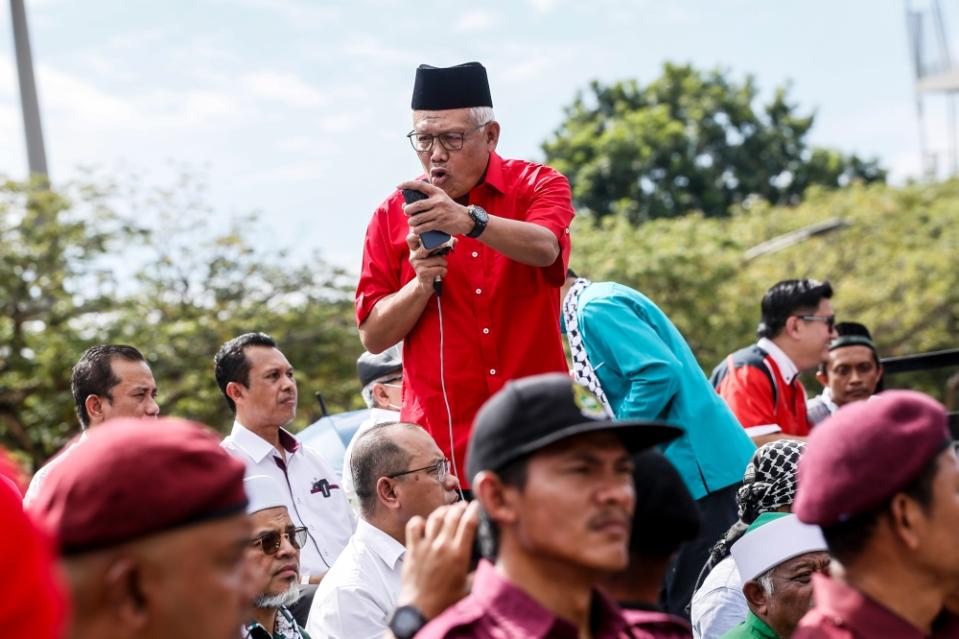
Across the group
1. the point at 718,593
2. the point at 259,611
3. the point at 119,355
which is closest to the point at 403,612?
the point at 259,611

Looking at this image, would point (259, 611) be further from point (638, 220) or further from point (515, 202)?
point (638, 220)

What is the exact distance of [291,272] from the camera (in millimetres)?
19469

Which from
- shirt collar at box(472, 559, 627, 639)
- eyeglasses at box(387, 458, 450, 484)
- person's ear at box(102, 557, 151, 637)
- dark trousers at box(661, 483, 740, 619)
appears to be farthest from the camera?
dark trousers at box(661, 483, 740, 619)

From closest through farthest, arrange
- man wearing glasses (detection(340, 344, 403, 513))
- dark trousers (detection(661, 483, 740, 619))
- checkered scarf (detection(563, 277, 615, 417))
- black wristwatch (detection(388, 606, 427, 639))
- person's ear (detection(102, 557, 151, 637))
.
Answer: person's ear (detection(102, 557, 151, 637))
black wristwatch (detection(388, 606, 427, 639))
dark trousers (detection(661, 483, 740, 619))
checkered scarf (detection(563, 277, 615, 417))
man wearing glasses (detection(340, 344, 403, 513))

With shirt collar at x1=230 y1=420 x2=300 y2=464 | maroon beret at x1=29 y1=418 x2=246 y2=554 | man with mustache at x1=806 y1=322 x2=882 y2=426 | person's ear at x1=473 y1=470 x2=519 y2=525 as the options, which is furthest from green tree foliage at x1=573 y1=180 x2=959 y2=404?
maroon beret at x1=29 y1=418 x2=246 y2=554

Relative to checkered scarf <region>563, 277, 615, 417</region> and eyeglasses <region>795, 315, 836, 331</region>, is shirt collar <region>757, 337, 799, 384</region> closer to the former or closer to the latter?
eyeglasses <region>795, 315, 836, 331</region>

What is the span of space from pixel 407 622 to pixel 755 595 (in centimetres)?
176

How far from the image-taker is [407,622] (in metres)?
3.09

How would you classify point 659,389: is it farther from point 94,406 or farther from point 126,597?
point 126,597

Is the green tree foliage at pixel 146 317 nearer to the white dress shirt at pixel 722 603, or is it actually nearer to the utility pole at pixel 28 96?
the utility pole at pixel 28 96

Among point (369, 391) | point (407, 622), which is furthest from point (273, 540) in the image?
point (369, 391)

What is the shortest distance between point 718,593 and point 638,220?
31.5m

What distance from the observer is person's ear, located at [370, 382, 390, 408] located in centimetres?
761

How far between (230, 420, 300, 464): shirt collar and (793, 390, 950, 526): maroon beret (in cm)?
396
